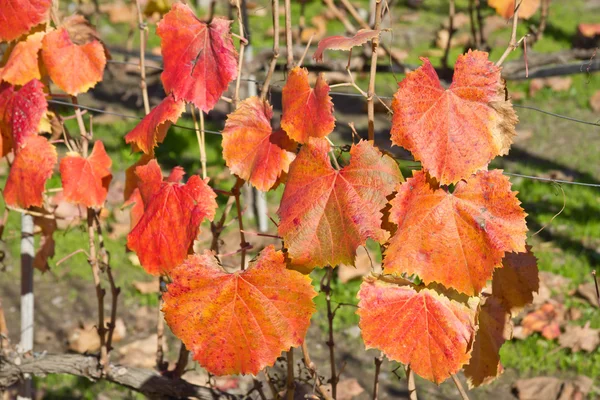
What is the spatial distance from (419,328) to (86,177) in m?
1.04

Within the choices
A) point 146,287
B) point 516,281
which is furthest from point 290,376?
point 146,287

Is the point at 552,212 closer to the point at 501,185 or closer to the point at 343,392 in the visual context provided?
the point at 343,392

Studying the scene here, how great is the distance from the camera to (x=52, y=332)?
370 centimetres

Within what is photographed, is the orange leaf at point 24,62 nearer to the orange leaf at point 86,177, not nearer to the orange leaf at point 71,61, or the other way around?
the orange leaf at point 71,61

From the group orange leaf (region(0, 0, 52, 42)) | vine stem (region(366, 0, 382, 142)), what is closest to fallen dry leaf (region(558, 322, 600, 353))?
vine stem (region(366, 0, 382, 142))

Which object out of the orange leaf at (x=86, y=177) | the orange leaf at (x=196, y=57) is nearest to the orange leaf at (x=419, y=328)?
the orange leaf at (x=196, y=57)

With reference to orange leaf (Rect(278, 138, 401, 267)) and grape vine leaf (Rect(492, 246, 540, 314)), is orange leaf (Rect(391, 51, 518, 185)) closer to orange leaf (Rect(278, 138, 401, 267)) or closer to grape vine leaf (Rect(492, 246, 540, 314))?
orange leaf (Rect(278, 138, 401, 267))

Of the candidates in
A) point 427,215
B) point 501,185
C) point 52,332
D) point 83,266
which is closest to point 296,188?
point 427,215

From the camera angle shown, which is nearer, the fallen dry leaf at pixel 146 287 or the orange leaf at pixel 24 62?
the orange leaf at pixel 24 62

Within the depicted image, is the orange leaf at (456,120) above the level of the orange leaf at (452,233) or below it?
above

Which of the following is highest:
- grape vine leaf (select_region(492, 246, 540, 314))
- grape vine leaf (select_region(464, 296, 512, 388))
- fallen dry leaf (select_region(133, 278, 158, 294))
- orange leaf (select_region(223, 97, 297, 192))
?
orange leaf (select_region(223, 97, 297, 192))

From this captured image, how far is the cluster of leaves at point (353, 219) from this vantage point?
128 cm

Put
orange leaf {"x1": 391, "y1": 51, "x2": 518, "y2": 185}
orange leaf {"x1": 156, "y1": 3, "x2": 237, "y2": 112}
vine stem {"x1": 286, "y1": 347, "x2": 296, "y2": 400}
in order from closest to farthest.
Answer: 1. orange leaf {"x1": 391, "y1": 51, "x2": 518, "y2": 185}
2. orange leaf {"x1": 156, "y1": 3, "x2": 237, "y2": 112}
3. vine stem {"x1": 286, "y1": 347, "x2": 296, "y2": 400}

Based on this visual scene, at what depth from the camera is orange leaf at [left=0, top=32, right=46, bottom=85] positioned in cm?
188
